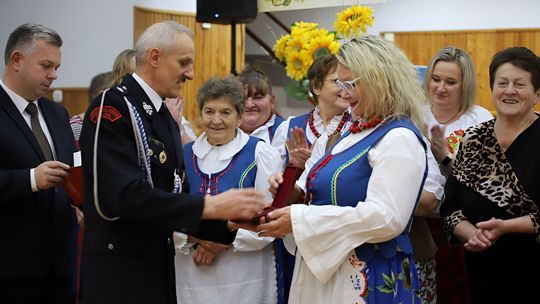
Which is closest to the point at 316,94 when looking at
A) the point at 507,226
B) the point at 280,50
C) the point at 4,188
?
the point at 280,50

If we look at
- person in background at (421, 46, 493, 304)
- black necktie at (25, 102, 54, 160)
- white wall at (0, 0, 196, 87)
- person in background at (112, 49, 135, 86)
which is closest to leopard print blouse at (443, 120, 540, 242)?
person in background at (421, 46, 493, 304)

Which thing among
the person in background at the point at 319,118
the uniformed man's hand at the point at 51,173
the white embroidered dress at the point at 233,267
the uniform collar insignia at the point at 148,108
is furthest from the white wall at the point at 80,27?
the uniform collar insignia at the point at 148,108

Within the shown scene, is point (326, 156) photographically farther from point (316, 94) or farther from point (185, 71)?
point (316, 94)

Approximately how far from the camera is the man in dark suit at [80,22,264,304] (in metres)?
2.27

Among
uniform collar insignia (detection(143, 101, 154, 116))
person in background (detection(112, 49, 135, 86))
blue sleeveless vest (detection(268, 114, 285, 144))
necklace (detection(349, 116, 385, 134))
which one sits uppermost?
person in background (detection(112, 49, 135, 86))

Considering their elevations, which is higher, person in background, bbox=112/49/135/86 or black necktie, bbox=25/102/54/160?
person in background, bbox=112/49/135/86

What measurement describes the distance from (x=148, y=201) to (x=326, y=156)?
0.69 meters

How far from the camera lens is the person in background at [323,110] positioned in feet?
11.4

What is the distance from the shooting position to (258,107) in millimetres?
3893

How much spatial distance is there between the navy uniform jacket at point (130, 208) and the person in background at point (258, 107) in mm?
1314

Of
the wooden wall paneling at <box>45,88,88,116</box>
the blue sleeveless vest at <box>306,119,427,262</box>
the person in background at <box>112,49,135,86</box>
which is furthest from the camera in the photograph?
the wooden wall paneling at <box>45,88,88,116</box>

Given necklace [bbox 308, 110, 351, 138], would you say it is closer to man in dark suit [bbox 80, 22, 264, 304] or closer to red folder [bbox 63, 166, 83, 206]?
man in dark suit [bbox 80, 22, 264, 304]

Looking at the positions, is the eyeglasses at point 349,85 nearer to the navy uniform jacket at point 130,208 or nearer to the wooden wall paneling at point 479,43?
the navy uniform jacket at point 130,208

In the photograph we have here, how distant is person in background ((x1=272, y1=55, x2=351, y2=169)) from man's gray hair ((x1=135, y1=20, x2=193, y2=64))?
42.1 inches
